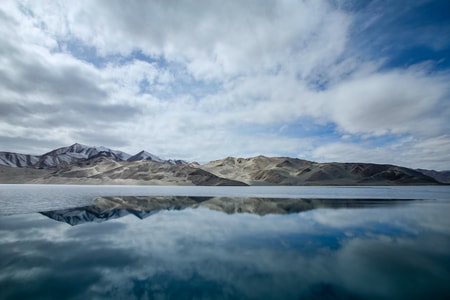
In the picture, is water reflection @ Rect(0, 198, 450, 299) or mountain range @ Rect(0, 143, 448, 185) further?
mountain range @ Rect(0, 143, 448, 185)

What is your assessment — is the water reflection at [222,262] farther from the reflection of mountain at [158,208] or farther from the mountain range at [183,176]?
the mountain range at [183,176]

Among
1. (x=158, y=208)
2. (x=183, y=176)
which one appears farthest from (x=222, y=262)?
(x=183, y=176)

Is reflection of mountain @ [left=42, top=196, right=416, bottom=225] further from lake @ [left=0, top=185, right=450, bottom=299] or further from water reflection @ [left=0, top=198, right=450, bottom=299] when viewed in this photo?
water reflection @ [left=0, top=198, right=450, bottom=299]

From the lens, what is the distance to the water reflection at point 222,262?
7.86 m

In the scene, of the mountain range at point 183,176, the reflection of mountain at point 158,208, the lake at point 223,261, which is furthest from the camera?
the mountain range at point 183,176

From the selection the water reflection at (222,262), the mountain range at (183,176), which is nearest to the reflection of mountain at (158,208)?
the water reflection at (222,262)

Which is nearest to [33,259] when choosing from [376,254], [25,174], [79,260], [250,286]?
[79,260]

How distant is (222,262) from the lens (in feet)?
34.1

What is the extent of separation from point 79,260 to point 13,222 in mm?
12146

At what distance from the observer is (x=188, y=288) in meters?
7.94

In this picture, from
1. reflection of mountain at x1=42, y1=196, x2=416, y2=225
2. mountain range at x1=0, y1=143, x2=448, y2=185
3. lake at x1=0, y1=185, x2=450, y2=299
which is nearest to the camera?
lake at x1=0, y1=185, x2=450, y2=299

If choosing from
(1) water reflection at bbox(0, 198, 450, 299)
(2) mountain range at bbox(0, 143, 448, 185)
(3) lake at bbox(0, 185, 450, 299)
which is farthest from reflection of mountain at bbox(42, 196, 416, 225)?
(2) mountain range at bbox(0, 143, 448, 185)

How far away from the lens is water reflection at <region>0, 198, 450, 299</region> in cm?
786

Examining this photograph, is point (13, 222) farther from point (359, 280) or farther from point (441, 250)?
point (441, 250)
